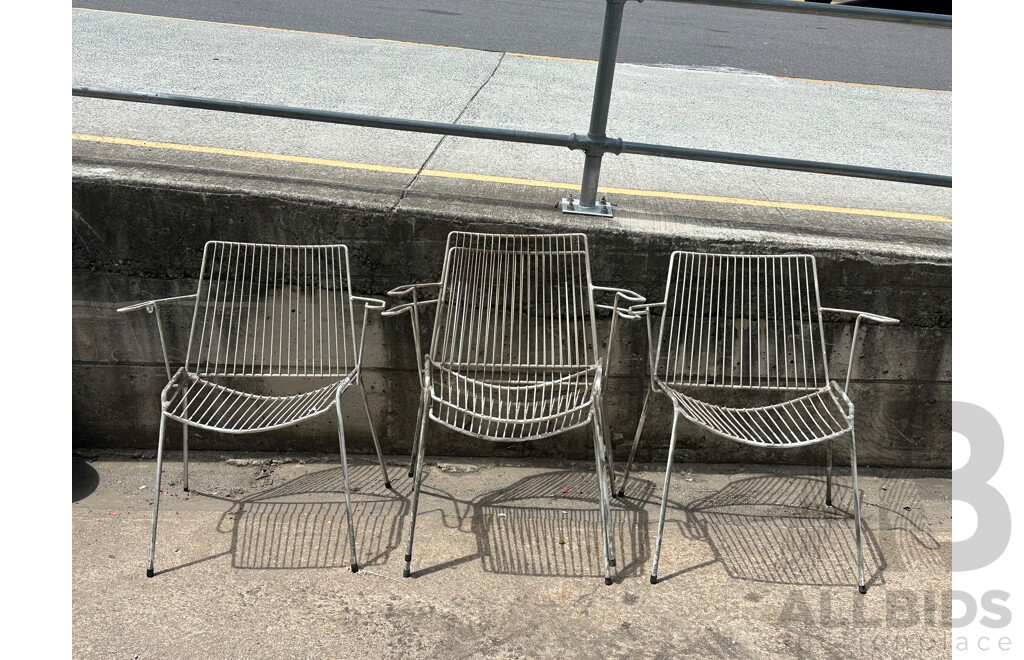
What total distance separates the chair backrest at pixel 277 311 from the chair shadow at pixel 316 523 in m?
0.56

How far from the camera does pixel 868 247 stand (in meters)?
3.67

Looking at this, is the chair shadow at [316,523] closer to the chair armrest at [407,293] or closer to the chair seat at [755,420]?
the chair armrest at [407,293]

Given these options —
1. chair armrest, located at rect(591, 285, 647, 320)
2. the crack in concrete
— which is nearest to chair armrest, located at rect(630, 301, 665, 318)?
chair armrest, located at rect(591, 285, 647, 320)

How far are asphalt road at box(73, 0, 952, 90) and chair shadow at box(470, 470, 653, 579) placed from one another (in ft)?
13.3

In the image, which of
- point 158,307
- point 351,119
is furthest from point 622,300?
point 158,307

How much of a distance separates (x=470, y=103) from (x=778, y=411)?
3359mm

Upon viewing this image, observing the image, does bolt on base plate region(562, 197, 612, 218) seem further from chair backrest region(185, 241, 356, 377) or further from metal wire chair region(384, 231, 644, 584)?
chair backrest region(185, 241, 356, 377)

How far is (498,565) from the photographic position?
318 cm

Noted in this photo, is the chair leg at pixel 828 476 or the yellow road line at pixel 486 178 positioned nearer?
the chair leg at pixel 828 476

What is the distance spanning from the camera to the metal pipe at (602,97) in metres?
3.43

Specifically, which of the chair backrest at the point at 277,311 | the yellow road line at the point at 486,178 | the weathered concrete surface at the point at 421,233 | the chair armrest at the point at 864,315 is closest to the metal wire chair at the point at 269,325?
the chair backrest at the point at 277,311

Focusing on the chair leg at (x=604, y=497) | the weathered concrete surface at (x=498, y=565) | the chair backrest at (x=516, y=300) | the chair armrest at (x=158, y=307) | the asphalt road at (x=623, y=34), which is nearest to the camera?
the weathered concrete surface at (x=498, y=565)

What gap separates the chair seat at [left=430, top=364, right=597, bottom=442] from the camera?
316cm

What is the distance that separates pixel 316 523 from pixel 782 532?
6.97 ft
